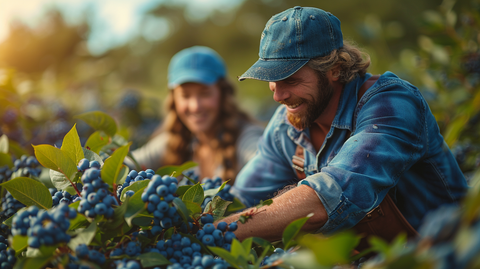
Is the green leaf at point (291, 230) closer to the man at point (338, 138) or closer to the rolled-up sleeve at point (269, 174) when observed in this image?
the man at point (338, 138)

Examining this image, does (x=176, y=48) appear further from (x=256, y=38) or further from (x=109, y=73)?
(x=109, y=73)

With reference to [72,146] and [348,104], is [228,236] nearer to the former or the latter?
[72,146]

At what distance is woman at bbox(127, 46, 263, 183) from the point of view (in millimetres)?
2795

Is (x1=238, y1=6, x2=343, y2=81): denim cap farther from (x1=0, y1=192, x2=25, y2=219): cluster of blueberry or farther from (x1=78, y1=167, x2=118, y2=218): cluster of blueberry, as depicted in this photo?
(x1=0, y1=192, x2=25, y2=219): cluster of blueberry

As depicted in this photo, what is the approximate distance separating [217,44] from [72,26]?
6.64m

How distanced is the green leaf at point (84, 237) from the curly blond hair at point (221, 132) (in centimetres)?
206

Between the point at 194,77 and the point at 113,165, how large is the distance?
2037 mm

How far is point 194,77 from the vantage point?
9.00 feet

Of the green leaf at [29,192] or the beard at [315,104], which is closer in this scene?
the green leaf at [29,192]

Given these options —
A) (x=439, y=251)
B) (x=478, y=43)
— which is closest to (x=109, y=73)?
(x=478, y=43)

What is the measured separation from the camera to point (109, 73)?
4.61 meters

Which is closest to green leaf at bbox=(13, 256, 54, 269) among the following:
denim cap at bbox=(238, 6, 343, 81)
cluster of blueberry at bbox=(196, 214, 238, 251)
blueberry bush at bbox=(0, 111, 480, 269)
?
blueberry bush at bbox=(0, 111, 480, 269)

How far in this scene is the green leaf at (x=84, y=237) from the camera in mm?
689

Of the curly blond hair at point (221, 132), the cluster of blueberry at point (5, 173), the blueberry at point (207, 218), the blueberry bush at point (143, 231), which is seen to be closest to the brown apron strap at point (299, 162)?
the blueberry bush at point (143, 231)
